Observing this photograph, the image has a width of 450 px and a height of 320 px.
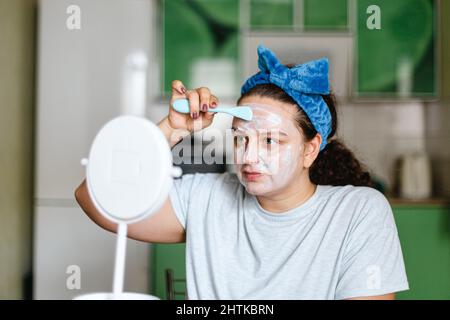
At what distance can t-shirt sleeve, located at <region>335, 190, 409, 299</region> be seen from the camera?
0.83 metres

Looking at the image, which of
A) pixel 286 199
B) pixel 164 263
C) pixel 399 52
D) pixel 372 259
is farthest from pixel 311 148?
pixel 399 52

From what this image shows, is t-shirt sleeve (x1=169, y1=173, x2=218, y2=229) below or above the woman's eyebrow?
below

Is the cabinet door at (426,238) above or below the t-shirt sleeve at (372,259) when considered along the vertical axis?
below

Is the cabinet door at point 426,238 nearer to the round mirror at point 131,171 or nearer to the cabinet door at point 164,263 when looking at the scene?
the cabinet door at point 164,263

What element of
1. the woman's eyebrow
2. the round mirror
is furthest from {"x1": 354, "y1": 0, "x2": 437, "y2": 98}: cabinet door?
the round mirror

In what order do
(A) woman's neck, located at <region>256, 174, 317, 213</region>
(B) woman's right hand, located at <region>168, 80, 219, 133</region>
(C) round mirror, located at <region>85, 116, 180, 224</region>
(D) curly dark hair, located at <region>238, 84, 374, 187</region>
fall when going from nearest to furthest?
(C) round mirror, located at <region>85, 116, 180, 224</region>
(B) woman's right hand, located at <region>168, 80, 219, 133</region>
(A) woman's neck, located at <region>256, 174, 317, 213</region>
(D) curly dark hair, located at <region>238, 84, 374, 187</region>

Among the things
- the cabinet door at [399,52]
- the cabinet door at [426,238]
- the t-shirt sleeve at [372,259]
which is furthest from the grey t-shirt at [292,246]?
the cabinet door at [399,52]

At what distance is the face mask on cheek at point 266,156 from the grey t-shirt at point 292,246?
0.23 ft

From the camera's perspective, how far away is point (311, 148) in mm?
980

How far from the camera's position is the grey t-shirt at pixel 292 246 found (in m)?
0.87

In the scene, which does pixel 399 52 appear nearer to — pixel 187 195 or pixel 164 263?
pixel 164 263

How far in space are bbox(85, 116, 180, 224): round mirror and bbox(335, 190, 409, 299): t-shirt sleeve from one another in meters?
0.50

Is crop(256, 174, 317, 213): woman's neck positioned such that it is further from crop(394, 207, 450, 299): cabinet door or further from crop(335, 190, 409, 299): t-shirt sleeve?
crop(394, 207, 450, 299): cabinet door
